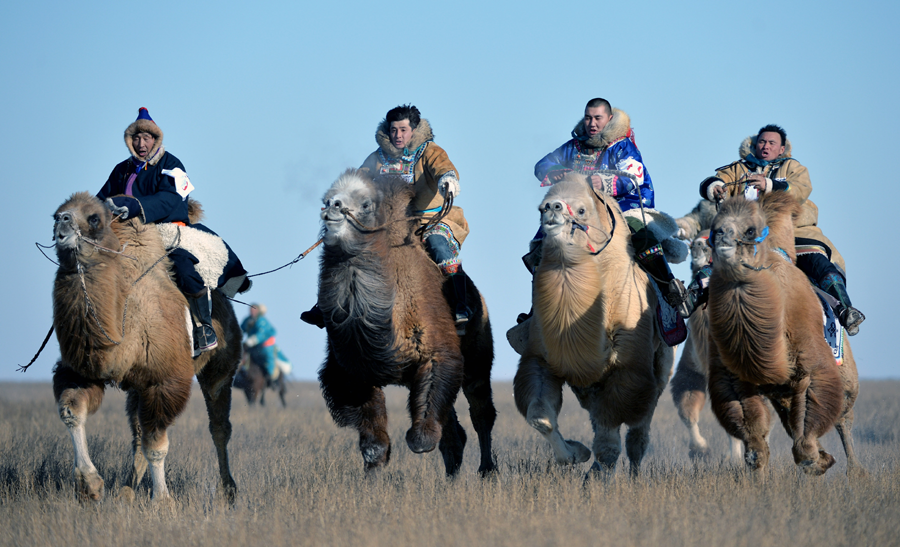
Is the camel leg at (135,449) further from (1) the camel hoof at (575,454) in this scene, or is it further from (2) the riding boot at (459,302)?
(1) the camel hoof at (575,454)

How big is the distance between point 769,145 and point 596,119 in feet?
5.53

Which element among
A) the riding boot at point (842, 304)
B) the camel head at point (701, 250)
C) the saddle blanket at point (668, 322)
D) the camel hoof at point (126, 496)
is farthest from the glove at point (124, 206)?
the riding boot at point (842, 304)

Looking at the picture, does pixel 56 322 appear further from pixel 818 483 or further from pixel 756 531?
pixel 818 483

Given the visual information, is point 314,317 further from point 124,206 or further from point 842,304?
point 842,304

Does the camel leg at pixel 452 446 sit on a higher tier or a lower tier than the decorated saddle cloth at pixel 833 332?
lower

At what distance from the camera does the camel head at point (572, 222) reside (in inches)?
280

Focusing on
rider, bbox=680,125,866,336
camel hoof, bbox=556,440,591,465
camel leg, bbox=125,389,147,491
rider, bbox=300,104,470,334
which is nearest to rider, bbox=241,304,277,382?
camel leg, bbox=125,389,147,491

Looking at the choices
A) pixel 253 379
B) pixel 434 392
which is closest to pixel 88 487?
pixel 434 392

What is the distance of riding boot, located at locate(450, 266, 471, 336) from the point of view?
7984 millimetres

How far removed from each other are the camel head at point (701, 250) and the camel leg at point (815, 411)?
1358 mm

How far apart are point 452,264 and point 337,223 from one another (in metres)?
1.36

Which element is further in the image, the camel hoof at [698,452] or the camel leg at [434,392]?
the camel hoof at [698,452]

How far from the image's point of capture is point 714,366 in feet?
25.0

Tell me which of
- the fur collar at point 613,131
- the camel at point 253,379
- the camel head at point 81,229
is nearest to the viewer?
the camel head at point 81,229
